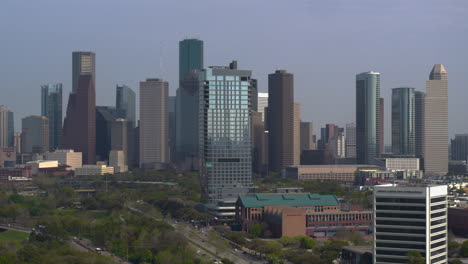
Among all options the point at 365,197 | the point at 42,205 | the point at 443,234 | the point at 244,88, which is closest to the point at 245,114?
the point at 244,88

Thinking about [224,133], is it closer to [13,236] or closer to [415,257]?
[13,236]

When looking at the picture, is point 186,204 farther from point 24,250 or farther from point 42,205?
point 24,250

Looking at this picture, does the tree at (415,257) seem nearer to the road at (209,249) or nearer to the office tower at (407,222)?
the office tower at (407,222)

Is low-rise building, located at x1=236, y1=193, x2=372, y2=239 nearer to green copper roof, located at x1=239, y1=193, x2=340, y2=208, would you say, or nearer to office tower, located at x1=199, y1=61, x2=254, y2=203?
green copper roof, located at x1=239, y1=193, x2=340, y2=208

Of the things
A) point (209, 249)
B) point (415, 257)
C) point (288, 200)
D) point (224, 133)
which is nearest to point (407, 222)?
point (415, 257)

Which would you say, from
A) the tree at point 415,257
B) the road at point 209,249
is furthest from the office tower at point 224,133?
the tree at point 415,257

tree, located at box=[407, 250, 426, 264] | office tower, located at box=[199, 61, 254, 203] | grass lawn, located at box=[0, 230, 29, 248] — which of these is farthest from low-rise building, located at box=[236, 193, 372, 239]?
tree, located at box=[407, 250, 426, 264]
